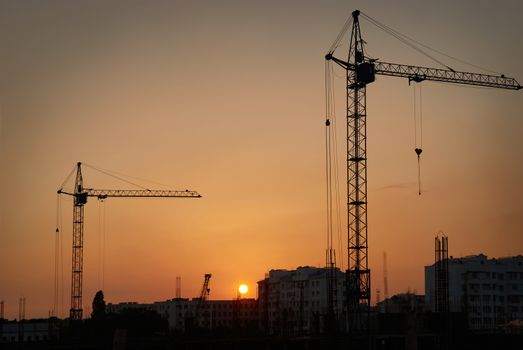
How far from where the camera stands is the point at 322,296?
488 feet

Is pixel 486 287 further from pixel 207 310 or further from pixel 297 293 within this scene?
pixel 207 310

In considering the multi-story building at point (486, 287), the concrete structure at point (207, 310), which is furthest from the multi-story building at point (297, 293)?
the multi-story building at point (486, 287)

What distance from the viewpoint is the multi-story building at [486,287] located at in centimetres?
12612

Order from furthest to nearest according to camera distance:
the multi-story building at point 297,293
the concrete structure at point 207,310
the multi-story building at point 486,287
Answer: the concrete structure at point 207,310, the multi-story building at point 297,293, the multi-story building at point 486,287

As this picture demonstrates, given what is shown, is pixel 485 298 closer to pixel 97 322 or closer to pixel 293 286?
pixel 293 286

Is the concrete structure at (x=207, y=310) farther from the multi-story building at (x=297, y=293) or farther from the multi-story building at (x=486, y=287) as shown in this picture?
the multi-story building at (x=486, y=287)

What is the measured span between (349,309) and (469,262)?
2047 inches

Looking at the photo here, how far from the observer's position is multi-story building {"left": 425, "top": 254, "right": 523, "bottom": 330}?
126 meters

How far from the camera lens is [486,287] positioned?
129 m

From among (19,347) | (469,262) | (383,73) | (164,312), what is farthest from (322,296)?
(19,347)

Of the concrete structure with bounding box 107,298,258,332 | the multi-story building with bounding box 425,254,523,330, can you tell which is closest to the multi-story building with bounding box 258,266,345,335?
the concrete structure with bounding box 107,298,258,332

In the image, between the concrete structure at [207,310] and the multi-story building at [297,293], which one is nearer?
the multi-story building at [297,293]

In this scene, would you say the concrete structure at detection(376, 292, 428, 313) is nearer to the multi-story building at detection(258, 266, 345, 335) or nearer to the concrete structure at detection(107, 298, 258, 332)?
the multi-story building at detection(258, 266, 345, 335)

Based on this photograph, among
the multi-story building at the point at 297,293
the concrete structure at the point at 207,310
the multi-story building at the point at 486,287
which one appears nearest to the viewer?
the multi-story building at the point at 486,287
